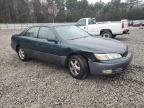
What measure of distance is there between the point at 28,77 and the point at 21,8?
4746cm

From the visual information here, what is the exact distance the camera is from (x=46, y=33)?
19.3 feet

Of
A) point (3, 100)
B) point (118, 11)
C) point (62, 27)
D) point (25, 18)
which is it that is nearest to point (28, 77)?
point (3, 100)

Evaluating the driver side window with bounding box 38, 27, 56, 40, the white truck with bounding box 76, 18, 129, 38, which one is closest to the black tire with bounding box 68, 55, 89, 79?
the driver side window with bounding box 38, 27, 56, 40

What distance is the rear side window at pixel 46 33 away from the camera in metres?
5.66

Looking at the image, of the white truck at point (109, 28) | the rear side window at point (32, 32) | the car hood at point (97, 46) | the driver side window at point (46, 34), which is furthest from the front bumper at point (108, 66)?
the white truck at point (109, 28)

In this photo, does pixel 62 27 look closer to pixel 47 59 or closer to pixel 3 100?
pixel 47 59

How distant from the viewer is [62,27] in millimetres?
6012

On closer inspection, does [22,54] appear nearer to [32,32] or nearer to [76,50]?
[32,32]

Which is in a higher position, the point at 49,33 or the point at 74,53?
the point at 49,33

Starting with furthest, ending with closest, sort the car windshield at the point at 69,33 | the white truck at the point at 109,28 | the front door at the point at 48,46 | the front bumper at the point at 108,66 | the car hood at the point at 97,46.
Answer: the white truck at the point at 109,28 < the car windshield at the point at 69,33 < the front door at the point at 48,46 < the car hood at the point at 97,46 < the front bumper at the point at 108,66

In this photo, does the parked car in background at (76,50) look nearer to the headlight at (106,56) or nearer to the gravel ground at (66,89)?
the headlight at (106,56)

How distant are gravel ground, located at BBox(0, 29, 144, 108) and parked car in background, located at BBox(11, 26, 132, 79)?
33cm

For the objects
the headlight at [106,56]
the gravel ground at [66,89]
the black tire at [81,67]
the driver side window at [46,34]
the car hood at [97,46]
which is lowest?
the gravel ground at [66,89]

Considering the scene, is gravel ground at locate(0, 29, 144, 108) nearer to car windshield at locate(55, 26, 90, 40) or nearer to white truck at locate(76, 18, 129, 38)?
car windshield at locate(55, 26, 90, 40)
